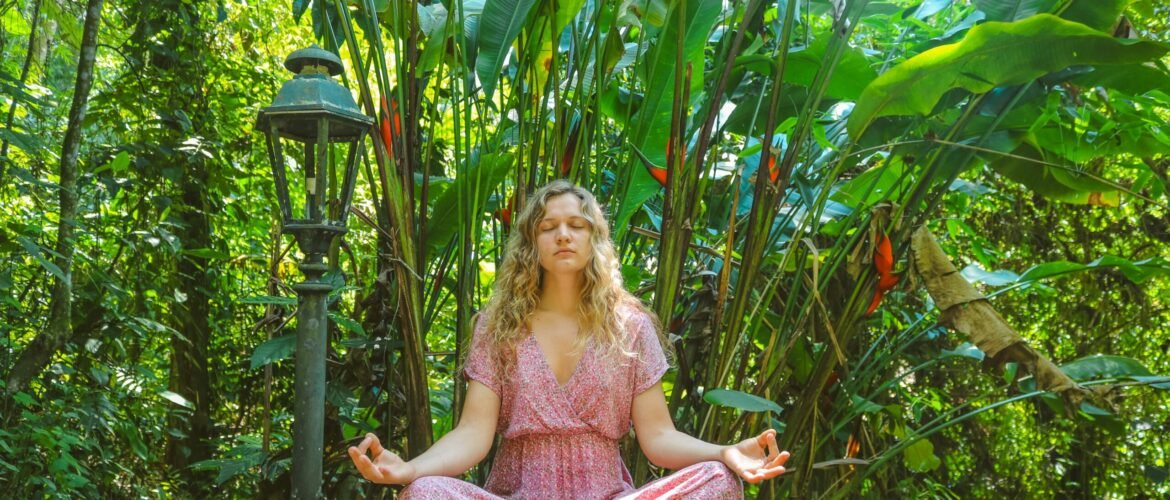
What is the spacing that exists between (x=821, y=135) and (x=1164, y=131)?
0.84 m

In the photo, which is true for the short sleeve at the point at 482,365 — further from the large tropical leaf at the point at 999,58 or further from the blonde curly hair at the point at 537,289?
the large tropical leaf at the point at 999,58

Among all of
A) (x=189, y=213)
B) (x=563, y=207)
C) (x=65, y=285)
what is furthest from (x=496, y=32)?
(x=189, y=213)

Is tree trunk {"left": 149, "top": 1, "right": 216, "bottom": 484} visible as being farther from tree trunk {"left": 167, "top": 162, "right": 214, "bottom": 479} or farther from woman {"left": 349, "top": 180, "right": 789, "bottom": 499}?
woman {"left": 349, "top": 180, "right": 789, "bottom": 499}

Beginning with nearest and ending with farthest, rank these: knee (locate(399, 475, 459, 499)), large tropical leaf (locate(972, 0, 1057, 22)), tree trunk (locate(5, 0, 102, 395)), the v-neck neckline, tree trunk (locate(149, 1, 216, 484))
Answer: knee (locate(399, 475, 459, 499)), the v-neck neckline, large tropical leaf (locate(972, 0, 1057, 22)), tree trunk (locate(5, 0, 102, 395)), tree trunk (locate(149, 1, 216, 484))

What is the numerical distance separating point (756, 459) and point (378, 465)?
2.02ft

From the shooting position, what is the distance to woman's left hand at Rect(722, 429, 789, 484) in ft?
5.19

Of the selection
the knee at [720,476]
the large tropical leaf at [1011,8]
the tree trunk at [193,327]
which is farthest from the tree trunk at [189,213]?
the large tropical leaf at [1011,8]

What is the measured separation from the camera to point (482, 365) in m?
1.97

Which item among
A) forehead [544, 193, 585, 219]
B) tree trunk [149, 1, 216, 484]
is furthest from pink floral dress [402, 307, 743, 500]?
tree trunk [149, 1, 216, 484]

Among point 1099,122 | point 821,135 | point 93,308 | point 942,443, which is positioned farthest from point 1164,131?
point 93,308

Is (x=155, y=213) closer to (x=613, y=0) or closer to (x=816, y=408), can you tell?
(x=613, y=0)

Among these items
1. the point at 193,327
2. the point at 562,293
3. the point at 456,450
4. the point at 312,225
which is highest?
the point at 312,225

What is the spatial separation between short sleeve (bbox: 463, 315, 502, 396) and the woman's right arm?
1cm

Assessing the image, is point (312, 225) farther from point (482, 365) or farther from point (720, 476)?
point (720, 476)
